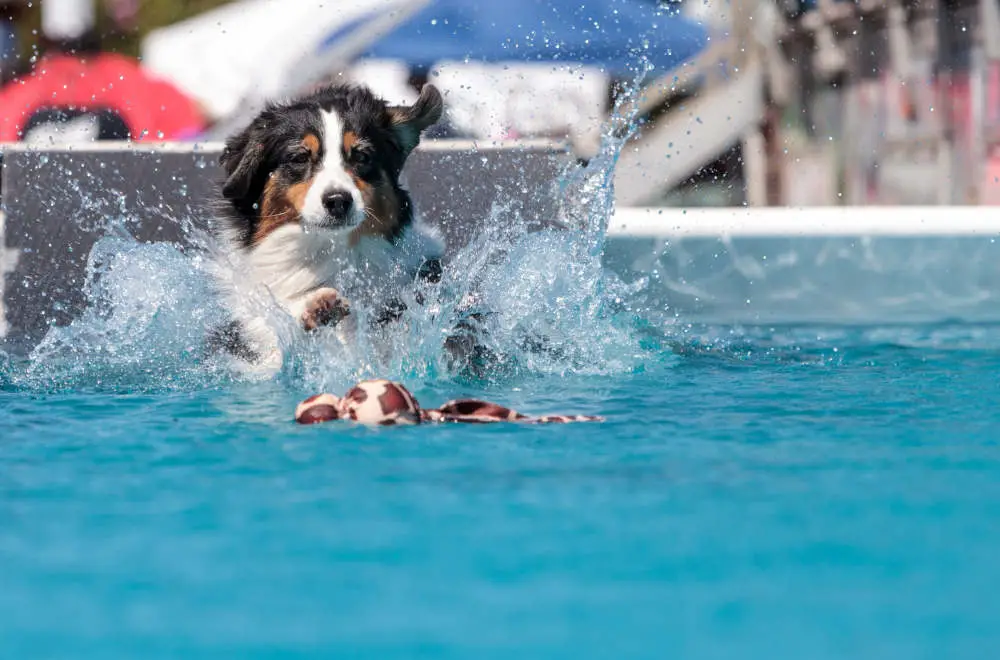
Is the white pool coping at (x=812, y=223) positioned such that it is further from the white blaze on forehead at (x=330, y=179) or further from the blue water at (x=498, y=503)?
the white blaze on forehead at (x=330, y=179)

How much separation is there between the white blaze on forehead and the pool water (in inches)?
22.7

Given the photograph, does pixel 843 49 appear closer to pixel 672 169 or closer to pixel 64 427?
pixel 672 169

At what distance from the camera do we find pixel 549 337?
4012mm

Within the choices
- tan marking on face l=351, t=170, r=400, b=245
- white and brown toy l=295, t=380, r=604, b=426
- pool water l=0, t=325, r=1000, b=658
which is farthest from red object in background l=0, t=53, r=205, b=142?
pool water l=0, t=325, r=1000, b=658

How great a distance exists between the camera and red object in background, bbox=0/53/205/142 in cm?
980

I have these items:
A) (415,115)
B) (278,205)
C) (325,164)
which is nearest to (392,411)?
(325,164)

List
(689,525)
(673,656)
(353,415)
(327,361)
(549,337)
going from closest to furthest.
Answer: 1. (673,656)
2. (689,525)
3. (353,415)
4. (327,361)
5. (549,337)

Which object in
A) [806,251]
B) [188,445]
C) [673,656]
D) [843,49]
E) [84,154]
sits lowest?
[673,656]

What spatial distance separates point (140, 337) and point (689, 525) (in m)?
2.41

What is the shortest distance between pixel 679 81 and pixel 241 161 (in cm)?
669

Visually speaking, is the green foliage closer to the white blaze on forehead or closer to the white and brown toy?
the white blaze on forehead

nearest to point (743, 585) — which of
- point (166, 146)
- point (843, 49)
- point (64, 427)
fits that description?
point (64, 427)

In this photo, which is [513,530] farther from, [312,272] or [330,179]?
[312,272]

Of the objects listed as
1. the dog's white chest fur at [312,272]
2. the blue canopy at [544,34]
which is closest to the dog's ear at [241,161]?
the dog's white chest fur at [312,272]
